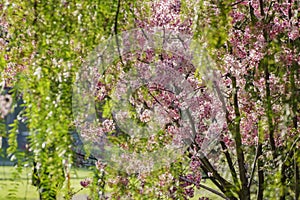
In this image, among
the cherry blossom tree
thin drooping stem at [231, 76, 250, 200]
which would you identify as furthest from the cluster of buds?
thin drooping stem at [231, 76, 250, 200]

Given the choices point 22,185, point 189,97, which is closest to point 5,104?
point 189,97

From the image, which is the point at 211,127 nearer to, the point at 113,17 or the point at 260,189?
the point at 260,189

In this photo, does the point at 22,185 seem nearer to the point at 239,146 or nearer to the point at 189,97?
the point at 189,97

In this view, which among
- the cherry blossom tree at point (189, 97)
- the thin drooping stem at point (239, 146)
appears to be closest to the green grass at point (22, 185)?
the cherry blossom tree at point (189, 97)

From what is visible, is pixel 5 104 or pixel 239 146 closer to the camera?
Answer: pixel 5 104

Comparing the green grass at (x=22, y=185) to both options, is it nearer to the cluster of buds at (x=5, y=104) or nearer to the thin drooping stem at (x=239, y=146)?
the cluster of buds at (x=5, y=104)

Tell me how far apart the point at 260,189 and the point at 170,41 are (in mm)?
1269

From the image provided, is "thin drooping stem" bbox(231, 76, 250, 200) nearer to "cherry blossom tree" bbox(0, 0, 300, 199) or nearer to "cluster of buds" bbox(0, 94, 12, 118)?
"cherry blossom tree" bbox(0, 0, 300, 199)

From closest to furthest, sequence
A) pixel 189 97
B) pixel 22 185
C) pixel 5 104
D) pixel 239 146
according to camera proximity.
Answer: pixel 5 104 → pixel 239 146 → pixel 189 97 → pixel 22 185

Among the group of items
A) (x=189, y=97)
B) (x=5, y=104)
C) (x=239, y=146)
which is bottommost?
(x=239, y=146)

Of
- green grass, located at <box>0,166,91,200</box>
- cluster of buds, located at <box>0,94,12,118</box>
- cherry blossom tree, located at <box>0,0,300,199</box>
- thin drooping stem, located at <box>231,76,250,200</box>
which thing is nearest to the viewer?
cluster of buds, located at <box>0,94,12,118</box>

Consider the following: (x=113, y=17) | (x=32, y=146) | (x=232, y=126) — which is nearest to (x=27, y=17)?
(x=113, y=17)

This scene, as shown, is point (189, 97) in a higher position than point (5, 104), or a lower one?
higher

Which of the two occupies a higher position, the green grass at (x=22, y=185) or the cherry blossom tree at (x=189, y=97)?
the cherry blossom tree at (x=189, y=97)
